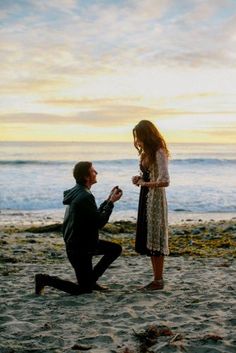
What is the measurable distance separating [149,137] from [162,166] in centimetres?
45

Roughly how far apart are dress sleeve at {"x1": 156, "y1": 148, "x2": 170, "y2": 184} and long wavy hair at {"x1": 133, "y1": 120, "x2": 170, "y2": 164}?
7 cm

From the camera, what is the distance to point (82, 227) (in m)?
6.76

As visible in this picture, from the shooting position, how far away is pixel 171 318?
5.74 m

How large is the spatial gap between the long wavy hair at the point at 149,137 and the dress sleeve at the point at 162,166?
0.07 metres

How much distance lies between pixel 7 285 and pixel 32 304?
1198 mm

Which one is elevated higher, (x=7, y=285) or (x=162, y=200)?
(x=162, y=200)

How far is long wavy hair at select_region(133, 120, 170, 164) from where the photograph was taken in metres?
7.01

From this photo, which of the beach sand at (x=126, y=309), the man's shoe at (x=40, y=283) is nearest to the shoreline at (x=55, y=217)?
the beach sand at (x=126, y=309)

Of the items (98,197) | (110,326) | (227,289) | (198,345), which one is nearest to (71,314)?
(110,326)

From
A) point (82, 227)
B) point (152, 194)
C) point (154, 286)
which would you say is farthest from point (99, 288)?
point (152, 194)

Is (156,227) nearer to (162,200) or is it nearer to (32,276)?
(162,200)

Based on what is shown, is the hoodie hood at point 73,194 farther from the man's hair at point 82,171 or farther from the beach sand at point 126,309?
the beach sand at point 126,309

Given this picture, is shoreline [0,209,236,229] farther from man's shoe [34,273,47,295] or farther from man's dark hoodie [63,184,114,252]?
man's dark hoodie [63,184,114,252]

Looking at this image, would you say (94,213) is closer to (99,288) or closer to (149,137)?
(99,288)
